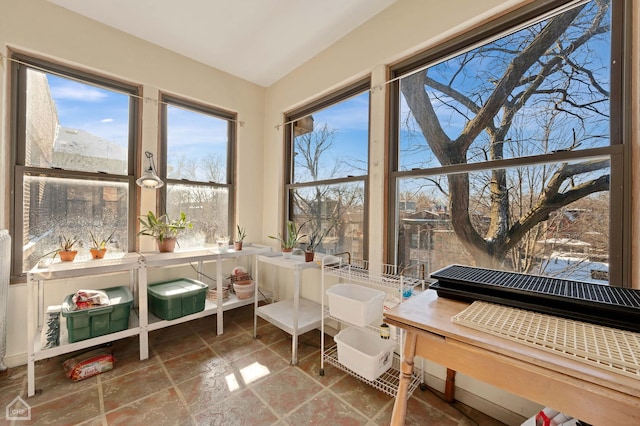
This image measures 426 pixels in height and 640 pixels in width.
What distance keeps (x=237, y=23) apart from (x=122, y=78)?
49.2 inches

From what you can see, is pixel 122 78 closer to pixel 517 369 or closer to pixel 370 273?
pixel 370 273

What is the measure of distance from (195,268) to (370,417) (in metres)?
2.34

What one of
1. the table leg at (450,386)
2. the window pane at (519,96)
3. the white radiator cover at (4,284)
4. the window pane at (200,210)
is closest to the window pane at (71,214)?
the white radiator cover at (4,284)

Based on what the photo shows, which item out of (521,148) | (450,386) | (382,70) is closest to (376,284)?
(450,386)

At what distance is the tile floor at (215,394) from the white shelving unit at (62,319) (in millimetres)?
235

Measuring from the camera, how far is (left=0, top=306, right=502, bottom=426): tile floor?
1.58 m

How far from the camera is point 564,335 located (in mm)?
806

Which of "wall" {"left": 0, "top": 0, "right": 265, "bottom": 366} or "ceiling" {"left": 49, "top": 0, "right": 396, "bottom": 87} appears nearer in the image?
"wall" {"left": 0, "top": 0, "right": 265, "bottom": 366}

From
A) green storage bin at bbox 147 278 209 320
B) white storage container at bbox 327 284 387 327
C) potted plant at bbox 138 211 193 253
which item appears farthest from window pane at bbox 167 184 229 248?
white storage container at bbox 327 284 387 327

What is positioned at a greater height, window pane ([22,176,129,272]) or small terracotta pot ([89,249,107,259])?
window pane ([22,176,129,272])

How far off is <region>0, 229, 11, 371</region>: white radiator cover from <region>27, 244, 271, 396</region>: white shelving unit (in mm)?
148

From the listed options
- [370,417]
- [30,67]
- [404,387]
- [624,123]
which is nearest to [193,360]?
[370,417]

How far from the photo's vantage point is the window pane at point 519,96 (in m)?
1.44

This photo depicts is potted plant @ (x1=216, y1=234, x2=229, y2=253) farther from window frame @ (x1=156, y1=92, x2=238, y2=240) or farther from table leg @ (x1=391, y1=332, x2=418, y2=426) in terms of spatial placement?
table leg @ (x1=391, y1=332, x2=418, y2=426)
